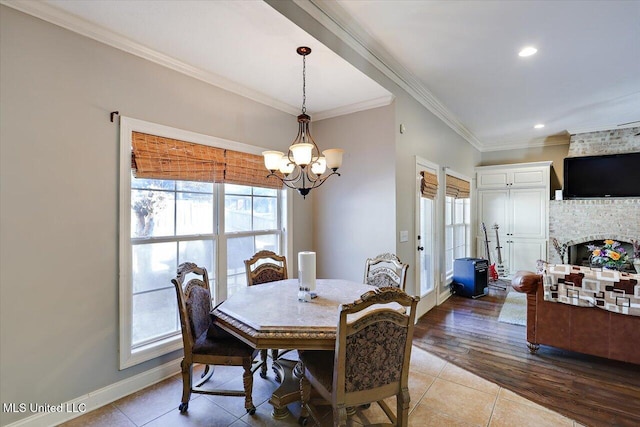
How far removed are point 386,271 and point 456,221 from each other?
332 cm

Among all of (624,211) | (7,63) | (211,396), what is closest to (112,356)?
(211,396)

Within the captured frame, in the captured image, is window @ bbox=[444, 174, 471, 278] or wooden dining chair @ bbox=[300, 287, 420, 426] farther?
window @ bbox=[444, 174, 471, 278]

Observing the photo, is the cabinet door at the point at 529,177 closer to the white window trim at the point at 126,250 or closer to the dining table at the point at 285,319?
the dining table at the point at 285,319

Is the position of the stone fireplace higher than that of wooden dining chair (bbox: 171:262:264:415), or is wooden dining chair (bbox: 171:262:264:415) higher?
the stone fireplace

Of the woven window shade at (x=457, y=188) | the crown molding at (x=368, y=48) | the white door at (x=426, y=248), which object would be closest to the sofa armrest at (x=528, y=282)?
the white door at (x=426, y=248)

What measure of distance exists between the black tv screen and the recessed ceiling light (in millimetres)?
4107

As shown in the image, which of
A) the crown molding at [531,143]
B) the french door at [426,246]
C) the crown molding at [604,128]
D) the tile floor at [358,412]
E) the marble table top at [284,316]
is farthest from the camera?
the crown molding at [531,143]

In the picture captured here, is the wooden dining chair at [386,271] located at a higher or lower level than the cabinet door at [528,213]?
lower

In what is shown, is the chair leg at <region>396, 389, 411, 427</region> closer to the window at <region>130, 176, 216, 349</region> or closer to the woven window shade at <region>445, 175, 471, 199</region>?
the window at <region>130, 176, 216, 349</region>

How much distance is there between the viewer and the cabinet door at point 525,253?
6.19 m

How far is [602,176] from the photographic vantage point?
5.64m

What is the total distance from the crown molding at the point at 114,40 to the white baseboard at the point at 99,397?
2606mm

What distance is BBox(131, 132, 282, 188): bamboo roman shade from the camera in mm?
2494

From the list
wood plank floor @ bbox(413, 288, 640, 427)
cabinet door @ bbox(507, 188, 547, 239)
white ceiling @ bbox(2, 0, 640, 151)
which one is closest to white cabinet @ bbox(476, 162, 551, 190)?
cabinet door @ bbox(507, 188, 547, 239)
